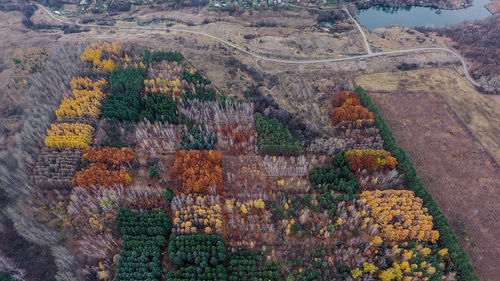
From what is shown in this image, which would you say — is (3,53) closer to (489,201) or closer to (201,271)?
(201,271)

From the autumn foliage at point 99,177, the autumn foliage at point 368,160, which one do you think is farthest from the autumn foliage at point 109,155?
the autumn foliage at point 368,160

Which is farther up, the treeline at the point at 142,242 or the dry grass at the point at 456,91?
the dry grass at the point at 456,91

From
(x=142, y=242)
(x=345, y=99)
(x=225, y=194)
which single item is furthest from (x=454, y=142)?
(x=142, y=242)

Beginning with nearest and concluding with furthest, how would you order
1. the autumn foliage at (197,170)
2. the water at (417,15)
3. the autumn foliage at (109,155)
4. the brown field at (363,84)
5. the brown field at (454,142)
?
the brown field at (454,142)
the autumn foliage at (197,170)
the brown field at (363,84)
the autumn foliage at (109,155)
the water at (417,15)

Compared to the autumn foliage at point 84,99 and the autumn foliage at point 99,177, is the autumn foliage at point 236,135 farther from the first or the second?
the autumn foliage at point 84,99

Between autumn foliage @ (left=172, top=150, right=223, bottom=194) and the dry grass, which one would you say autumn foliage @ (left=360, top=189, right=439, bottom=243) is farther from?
the dry grass

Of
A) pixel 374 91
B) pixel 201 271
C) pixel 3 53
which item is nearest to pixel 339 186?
pixel 201 271
